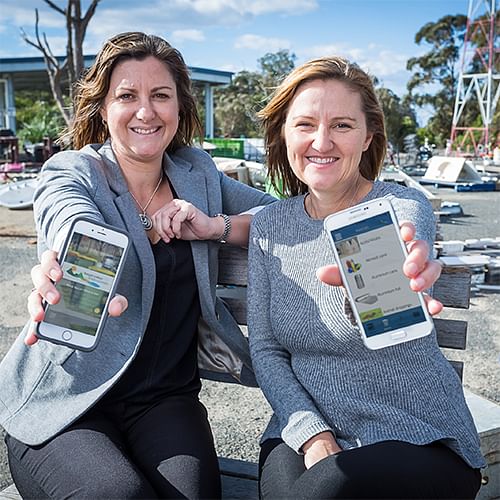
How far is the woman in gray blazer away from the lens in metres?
2.23

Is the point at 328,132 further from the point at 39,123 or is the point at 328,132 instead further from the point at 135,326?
the point at 39,123

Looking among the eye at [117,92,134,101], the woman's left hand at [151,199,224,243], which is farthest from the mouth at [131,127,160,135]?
the woman's left hand at [151,199,224,243]

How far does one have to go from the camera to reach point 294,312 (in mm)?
2371

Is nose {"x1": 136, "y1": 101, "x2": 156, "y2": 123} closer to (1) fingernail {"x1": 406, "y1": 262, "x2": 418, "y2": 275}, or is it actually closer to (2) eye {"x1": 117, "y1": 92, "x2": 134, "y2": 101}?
(2) eye {"x1": 117, "y1": 92, "x2": 134, "y2": 101}

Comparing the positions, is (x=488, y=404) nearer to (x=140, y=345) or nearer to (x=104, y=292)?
(x=140, y=345)

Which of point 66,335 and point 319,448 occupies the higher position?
point 66,335

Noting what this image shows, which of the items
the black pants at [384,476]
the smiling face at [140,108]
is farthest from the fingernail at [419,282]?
the smiling face at [140,108]

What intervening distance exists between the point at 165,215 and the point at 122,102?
0.51m

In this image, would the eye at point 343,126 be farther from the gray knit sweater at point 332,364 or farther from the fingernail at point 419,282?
the fingernail at point 419,282

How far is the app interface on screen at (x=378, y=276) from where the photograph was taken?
2020mm

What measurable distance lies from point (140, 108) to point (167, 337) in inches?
34.8

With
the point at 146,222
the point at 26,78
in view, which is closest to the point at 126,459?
the point at 146,222

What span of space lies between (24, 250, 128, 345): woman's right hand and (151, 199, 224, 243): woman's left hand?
0.45m

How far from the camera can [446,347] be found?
2.64m
